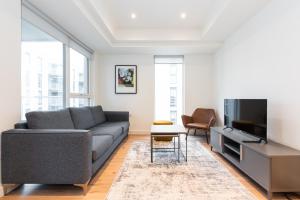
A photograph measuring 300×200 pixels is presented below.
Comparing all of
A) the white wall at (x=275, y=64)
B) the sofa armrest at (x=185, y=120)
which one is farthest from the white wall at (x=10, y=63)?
the sofa armrest at (x=185, y=120)

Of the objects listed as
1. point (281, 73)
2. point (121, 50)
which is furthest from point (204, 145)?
point (121, 50)

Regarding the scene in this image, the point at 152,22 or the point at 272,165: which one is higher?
the point at 152,22

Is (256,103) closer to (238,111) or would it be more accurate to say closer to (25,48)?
(238,111)

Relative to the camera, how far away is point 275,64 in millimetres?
2959

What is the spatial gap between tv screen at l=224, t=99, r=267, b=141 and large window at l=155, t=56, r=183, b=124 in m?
2.56

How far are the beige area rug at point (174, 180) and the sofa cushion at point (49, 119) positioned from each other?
1133mm

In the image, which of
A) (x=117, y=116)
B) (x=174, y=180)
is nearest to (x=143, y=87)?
(x=117, y=116)

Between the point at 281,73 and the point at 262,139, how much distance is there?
935 mm

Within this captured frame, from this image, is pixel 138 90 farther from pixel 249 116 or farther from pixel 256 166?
pixel 256 166

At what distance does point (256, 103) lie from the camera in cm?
299

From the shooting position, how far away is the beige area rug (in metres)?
2.32

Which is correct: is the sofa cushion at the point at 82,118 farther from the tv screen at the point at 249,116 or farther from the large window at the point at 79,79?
the tv screen at the point at 249,116

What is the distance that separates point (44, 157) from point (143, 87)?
166 inches

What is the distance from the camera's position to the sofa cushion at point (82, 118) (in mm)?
3732
